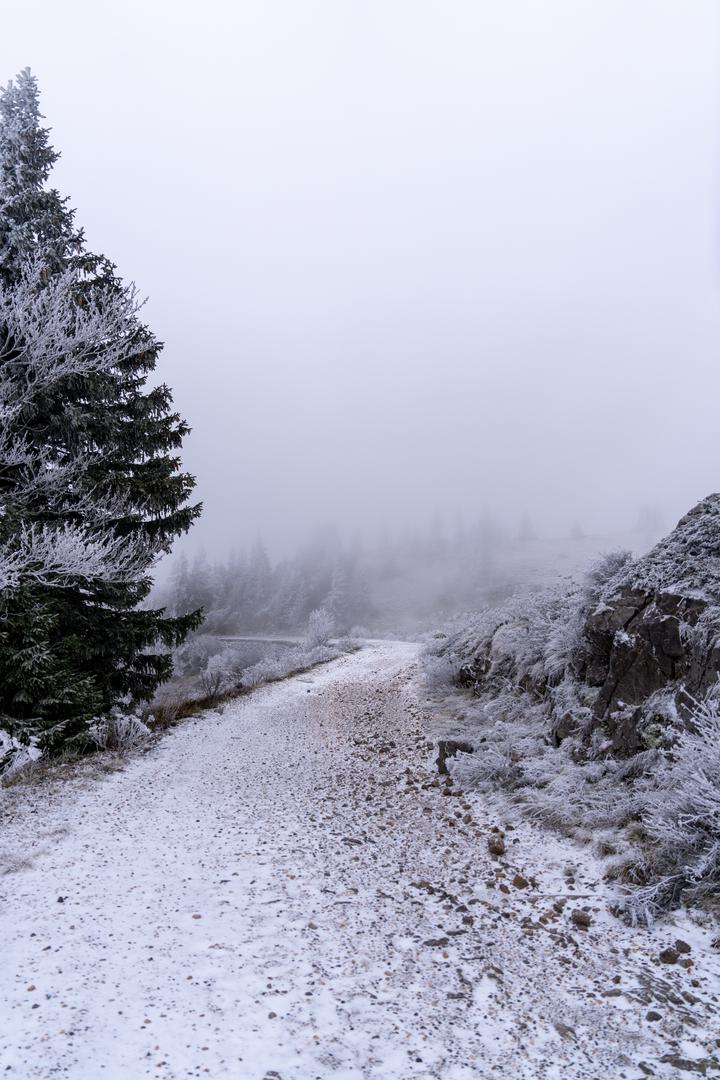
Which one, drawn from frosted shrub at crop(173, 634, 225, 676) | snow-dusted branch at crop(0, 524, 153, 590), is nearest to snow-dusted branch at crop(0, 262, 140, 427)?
snow-dusted branch at crop(0, 524, 153, 590)

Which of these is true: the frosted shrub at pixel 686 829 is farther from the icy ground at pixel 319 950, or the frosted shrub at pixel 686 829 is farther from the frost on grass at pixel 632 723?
the icy ground at pixel 319 950

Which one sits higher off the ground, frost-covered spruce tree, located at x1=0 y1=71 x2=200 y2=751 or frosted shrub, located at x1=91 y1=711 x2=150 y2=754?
frost-covered spruce tree, located at x1=0 y1=71 x2=200 y2=751

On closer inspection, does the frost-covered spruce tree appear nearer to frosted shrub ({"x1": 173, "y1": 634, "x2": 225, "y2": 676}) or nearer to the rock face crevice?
the rock face crevice

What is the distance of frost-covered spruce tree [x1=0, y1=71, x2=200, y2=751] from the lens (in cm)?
788

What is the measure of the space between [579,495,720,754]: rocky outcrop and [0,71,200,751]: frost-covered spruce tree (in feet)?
24.6

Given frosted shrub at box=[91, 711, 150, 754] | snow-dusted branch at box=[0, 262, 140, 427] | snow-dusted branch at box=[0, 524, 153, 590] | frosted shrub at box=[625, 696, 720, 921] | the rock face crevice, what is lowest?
frosted shrub at box=[91, 711, 150, 754]

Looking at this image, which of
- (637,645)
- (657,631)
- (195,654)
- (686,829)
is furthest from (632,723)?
(195,654)

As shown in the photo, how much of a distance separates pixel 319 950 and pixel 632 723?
4576 millimetres

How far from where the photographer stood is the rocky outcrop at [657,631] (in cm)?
625

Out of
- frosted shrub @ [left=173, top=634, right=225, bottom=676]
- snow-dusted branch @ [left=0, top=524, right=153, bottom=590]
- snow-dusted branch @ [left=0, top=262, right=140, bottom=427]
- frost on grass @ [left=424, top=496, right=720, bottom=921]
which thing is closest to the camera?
frost on grass @ [left=424, top=496, right=720, bottom=921]

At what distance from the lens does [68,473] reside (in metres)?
9.33

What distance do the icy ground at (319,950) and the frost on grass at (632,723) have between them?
0.46 metres

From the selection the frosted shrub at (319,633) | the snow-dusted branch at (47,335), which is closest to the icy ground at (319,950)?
the snow-dusted branch at (47,335)

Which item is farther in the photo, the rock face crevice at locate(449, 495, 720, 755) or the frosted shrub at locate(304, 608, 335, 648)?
the frosted shrub at locate(304, 608, 335, 648)
